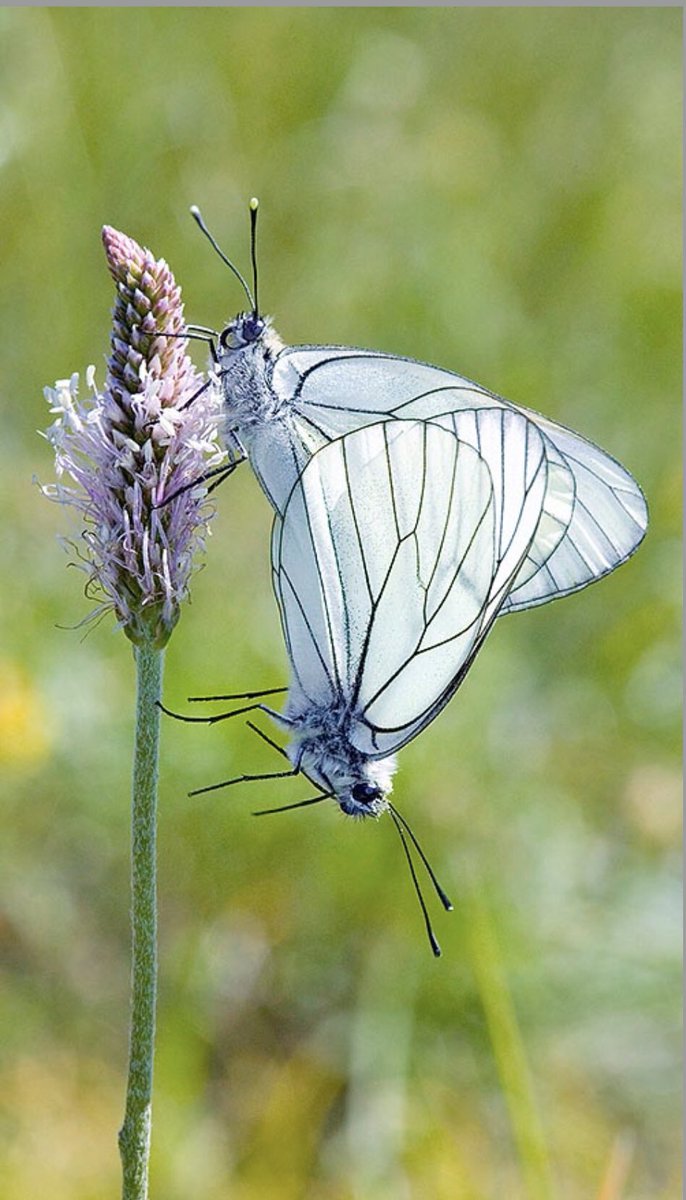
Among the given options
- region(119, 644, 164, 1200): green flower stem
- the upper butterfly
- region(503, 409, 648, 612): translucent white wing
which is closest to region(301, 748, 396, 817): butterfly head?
the upper butterfly

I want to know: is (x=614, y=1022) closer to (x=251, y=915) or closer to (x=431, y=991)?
(x=431, y=991)

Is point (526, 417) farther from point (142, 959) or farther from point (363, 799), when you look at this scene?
point (142, 959)

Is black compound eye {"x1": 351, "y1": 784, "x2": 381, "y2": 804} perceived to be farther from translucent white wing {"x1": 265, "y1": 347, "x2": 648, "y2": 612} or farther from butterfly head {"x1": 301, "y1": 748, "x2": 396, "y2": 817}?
translucent white wing {"x1": 265, "y1": 347, "x2": 648, "y2": 612}

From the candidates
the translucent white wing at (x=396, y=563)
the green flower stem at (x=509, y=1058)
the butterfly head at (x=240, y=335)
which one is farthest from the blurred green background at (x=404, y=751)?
the translucent white wing at (x=396, y=563)

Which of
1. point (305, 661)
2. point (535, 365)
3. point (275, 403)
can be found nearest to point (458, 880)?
point (305, 661)

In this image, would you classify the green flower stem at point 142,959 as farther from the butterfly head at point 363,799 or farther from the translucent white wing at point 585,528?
the translucent white wing at point 585,528

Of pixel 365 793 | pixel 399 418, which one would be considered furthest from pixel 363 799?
pixel 399 418
